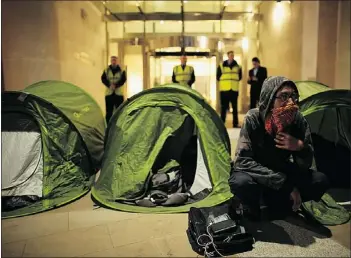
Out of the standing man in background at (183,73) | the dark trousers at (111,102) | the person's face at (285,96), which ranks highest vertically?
the standing man in background at (183,73)

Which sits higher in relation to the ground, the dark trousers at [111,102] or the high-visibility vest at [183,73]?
the high-visibility vest at [183,73]

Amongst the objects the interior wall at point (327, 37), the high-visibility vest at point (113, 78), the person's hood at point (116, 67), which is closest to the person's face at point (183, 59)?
the person's hood at point (116, 67)

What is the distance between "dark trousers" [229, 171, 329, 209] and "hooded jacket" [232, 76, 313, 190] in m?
0.03

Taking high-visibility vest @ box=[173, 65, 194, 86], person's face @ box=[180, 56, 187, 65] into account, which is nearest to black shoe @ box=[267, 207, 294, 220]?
high-visibility vest @ box=[173, 65, 194, 86]

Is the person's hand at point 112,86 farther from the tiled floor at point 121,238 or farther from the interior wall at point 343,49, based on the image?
the interior wall at point 343,49

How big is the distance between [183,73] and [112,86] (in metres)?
1.13

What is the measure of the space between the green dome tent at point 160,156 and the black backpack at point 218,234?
15.6 inches

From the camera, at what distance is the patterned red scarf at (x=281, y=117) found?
29.9 inches

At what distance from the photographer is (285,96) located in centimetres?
78

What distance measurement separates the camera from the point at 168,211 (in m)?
1.35

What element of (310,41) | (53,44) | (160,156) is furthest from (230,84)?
(53,44)

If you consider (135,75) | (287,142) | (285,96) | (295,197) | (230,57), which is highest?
(230,57)

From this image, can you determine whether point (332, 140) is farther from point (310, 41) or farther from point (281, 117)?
point (310, 41)

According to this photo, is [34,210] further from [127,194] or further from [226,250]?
[226,250]
